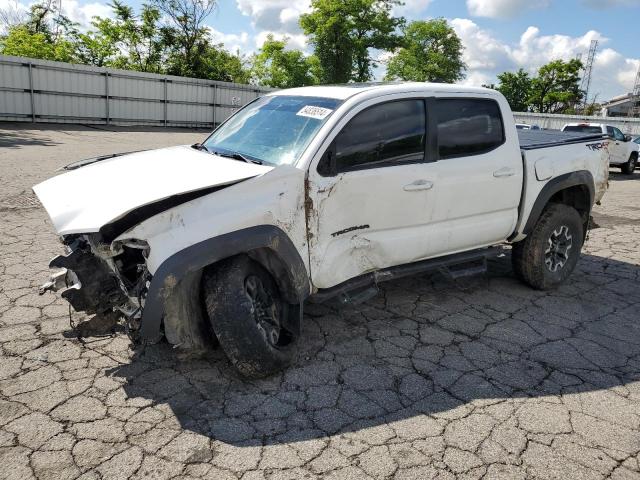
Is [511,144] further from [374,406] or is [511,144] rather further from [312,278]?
[374,406]

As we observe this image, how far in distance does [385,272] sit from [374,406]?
3.76 feet

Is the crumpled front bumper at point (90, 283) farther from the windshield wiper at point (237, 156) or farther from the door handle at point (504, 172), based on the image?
the door handle at point (504, 172)

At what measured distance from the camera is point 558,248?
209 inches

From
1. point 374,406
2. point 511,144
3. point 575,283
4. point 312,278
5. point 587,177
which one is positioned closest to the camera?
point 374,406

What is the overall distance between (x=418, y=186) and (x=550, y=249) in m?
2.04

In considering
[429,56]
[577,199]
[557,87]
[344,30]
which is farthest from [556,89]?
[577,199]

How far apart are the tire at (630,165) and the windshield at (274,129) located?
17.7 metres

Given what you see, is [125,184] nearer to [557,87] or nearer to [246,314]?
[246,314]

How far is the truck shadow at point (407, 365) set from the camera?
120 inches

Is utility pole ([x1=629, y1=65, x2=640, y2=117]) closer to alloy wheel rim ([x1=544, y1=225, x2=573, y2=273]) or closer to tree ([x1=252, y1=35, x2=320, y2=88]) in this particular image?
tree ([x1=252, y1=35, x2=320, y2=88])

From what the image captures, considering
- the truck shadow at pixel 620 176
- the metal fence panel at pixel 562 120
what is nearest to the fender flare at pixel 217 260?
the truck shadow at pixel 620 176

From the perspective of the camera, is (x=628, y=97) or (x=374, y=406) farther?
(x=628, y=97)

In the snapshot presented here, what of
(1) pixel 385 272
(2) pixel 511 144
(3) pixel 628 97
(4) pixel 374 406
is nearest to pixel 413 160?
(1) pixel 385 272

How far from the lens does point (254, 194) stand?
10.5 ft
